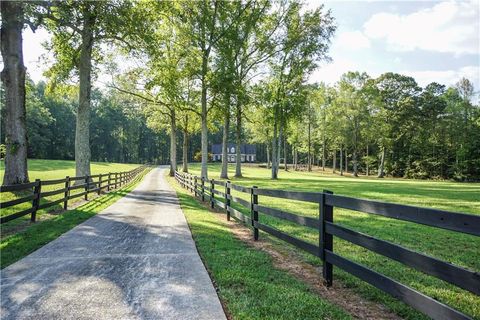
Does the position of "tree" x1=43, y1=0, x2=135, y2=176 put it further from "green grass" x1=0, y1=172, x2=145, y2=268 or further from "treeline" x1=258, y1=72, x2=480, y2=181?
"treeline" x1=258, y1=72, x2=480, y2=181

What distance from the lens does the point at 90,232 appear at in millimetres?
8273

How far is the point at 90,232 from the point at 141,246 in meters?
2.16

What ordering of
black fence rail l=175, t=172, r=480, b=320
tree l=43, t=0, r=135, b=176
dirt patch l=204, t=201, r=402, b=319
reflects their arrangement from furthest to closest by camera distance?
1. tree l=43, t=0, r=135, b=176
2. dirt patch l=204, t=201, r=402, b=319
3. black fence rail l=175, t=172, r=480, b=320

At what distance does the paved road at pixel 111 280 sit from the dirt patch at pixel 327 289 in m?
1.48

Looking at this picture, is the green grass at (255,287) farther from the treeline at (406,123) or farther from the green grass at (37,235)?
the treeline at (406,123)

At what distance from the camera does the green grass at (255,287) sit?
381 centimetres

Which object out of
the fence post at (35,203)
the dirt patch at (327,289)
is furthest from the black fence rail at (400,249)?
the fence post at (35,203)

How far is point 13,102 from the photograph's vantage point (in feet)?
44.0

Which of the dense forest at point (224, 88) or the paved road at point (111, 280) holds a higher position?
the dense forest at point (224, 88)

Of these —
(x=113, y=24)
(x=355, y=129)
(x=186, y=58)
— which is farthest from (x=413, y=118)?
(x=113, y=24)

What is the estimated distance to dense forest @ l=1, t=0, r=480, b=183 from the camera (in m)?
16.4

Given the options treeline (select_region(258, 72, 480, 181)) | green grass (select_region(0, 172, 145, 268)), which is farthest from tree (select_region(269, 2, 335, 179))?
green grass (select_region(0, 172, 145, 268))

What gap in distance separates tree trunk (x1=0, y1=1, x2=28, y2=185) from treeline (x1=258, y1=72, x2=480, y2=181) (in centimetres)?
3535

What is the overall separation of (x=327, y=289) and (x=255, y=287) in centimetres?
104
